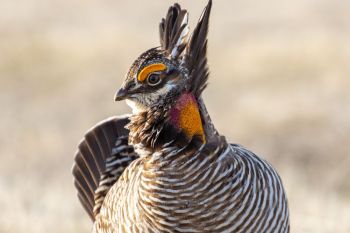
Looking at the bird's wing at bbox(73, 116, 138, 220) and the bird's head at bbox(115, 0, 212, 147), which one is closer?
the bird's head at bbox(115, 0, 212, 147)

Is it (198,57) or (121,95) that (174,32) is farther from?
(121,95)

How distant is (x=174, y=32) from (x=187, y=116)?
46 cm

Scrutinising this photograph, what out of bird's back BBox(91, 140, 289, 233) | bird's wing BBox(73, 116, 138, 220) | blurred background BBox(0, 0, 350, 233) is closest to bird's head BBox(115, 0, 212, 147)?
bird's back BBox(91, 140, 289, 233)

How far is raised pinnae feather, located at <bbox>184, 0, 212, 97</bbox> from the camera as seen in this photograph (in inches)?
183

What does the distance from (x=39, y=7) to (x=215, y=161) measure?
16534 millimetres

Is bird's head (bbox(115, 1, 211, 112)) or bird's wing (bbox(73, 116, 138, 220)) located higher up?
bird's wing (bbox(73, 116, 138, 220))

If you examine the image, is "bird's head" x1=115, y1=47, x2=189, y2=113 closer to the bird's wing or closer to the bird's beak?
the bird's beak

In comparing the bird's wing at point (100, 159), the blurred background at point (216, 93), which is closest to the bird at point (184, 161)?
the bird's wing at point (100, 159)

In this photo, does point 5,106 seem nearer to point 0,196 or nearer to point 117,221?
point 0,196

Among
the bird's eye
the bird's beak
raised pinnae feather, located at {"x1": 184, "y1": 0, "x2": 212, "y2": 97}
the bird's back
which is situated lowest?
the bird's back

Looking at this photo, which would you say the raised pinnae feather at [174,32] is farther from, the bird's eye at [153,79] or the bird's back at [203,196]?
the bird's back at [203,196]

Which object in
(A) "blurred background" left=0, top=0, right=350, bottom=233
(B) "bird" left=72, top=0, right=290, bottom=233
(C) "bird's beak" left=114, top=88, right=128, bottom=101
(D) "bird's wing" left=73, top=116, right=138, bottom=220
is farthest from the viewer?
(A) "blurred background" left=0, top=0, right=350, bottom=233

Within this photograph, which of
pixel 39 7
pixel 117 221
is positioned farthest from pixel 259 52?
pixel 117 221

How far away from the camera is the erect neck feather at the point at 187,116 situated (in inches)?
178
